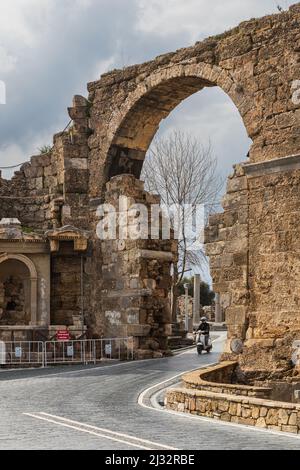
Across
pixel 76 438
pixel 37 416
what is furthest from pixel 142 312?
pixel 76 438

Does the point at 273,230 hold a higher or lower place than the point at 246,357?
higher

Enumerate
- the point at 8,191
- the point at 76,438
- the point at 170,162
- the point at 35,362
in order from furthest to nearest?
the point at 170,162
the point at 8,191
the point at 35,362
the point at 76,438

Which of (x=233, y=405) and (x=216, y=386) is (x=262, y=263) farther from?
(x=233, y=405)

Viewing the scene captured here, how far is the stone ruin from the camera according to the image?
16.2m

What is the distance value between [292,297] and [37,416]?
6.41 m

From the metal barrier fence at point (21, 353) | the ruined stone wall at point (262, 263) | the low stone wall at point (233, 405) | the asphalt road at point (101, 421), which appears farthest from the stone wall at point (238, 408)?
the metal barrier fence at point (21, 353)

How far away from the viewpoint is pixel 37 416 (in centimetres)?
1093

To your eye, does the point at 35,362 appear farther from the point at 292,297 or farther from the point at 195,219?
the point at 195,219

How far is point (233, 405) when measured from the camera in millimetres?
11039

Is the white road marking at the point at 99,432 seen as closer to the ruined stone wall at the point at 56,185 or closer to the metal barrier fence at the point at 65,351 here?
the metal barrier fence at the point at 65,351

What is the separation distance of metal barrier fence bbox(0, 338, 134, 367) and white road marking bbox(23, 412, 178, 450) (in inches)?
348

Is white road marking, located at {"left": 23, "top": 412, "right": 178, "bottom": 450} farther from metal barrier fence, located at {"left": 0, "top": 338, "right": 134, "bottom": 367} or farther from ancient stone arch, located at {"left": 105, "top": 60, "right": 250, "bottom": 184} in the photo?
ancient stone arch, located at {"left": 105, "top": 60, "right": 250, "bottom": 184}

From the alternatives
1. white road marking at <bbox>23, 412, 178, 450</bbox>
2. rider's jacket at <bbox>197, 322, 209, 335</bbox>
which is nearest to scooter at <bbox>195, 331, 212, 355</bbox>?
rider's jacket at <bbox>197, 322, 209, 335</bbox>

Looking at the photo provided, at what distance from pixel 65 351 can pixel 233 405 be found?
10108 millimetres
